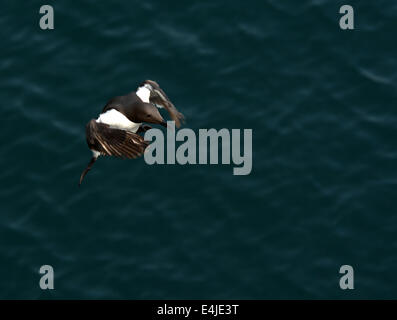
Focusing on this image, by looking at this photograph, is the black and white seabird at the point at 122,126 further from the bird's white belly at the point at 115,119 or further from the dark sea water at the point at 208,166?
the dark sea water at the point at 208,166

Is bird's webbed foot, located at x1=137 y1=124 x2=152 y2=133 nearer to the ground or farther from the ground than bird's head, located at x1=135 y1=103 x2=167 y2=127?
farther from the ground

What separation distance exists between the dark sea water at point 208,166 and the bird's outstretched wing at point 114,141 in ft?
19.7

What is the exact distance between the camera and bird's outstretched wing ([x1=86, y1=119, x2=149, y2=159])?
43134 mm

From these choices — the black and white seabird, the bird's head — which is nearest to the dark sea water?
the black and white seabird

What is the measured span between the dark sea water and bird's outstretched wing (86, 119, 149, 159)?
601 cm

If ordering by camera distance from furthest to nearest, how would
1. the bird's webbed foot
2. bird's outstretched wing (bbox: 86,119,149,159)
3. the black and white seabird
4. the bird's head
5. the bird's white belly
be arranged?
the bird's webbed foot → the bird's white belly → the bird's head → the black and white seabird → bird's outstretched wing (bbox: 86,119,149,159)

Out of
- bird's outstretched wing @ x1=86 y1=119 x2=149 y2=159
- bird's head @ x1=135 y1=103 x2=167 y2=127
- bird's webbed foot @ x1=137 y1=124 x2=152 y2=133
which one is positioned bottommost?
bird's outstretched wing @ x1=86 y1=119 x2=149 y2=159

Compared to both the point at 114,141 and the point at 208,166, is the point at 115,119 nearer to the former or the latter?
the point at 114,141

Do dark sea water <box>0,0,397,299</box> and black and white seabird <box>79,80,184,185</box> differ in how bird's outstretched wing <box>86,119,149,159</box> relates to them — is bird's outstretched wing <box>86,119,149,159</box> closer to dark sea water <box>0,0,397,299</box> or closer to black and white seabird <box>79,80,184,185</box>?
black and white seabird <box>79,80,184,185</box>

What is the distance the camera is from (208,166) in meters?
50.3

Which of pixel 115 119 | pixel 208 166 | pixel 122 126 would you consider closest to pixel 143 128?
pixel 122 126

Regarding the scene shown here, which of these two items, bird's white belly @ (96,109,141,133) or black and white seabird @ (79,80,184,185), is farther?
bird's white belly @ (96,109,141,133)

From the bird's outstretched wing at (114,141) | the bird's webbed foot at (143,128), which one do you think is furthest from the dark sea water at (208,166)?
the bird's outstretched wing at (114,141)
